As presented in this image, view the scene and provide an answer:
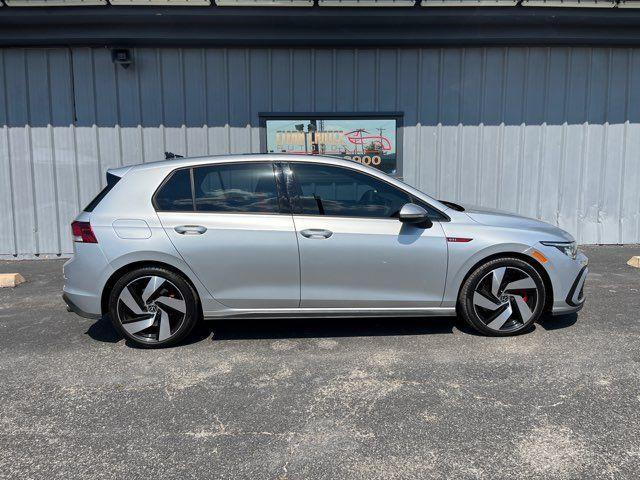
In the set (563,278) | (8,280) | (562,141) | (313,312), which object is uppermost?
(562,141)

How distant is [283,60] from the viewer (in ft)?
26.3

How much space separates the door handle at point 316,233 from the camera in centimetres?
400

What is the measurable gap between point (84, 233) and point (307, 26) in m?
5.20

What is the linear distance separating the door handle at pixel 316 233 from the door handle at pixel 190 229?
0.86 metres

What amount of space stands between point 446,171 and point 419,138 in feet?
Answer: 2.54

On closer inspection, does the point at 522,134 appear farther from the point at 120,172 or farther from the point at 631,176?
the point at 120,172

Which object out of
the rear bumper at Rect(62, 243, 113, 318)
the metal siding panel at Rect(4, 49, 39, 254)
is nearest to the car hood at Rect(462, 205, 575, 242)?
the rear bumper at Rect(62, 243, 113, 318)

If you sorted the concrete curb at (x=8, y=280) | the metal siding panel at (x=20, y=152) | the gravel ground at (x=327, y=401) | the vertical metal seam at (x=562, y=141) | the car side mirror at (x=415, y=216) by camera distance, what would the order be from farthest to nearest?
the vertical metal seam at (x=562, y=141), the metal siding panel at (x=20, y=152), the concrete curb at (x=8, y=280), the car side mirror at (x=415, y=216), the gravel ground at (x=327, y=401)

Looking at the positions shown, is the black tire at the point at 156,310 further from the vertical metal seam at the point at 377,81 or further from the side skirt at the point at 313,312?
the vertical metal seam at the point at 377,81

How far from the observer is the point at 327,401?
3195 mm

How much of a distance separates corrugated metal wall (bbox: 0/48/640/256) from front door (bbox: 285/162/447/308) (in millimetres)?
4381

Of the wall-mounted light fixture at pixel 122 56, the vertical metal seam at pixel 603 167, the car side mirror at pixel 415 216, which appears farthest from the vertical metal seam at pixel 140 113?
the vertical metal seam at pixel 603 167

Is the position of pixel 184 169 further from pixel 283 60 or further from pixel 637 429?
pixel 283 60

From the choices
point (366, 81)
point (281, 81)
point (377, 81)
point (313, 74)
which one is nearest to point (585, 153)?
point (377, 81)
